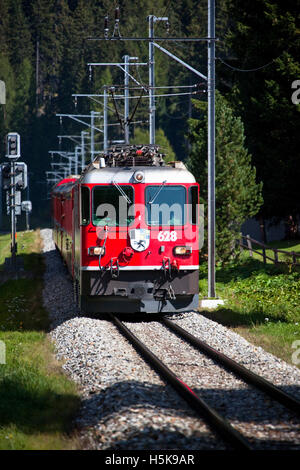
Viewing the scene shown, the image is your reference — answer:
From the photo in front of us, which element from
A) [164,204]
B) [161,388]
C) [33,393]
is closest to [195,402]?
[161,388]

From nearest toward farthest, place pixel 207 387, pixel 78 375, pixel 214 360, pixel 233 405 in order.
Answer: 1. pixel 233 405
2. pixel 207 387
3. pixel 78 375
4. pixel 214 360

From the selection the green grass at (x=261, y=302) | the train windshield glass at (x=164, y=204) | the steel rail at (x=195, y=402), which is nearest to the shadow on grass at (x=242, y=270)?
the green grass at (x=261, y=302)

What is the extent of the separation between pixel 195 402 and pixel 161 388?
102cm

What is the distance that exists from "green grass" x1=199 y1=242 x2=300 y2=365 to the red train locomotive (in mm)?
1548

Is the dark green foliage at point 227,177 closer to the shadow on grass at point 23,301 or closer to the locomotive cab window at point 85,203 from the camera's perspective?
the shadow on grass at point 23,301

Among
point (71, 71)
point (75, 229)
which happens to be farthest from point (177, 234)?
point (71, 71)

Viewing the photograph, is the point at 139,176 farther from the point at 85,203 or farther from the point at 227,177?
the point at 227,177

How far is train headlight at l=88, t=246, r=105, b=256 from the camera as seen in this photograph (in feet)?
47.6

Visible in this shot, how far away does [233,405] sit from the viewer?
8.94 m

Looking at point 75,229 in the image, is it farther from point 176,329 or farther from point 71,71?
point 71,71

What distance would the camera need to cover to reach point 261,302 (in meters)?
17.2

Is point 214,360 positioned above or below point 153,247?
below

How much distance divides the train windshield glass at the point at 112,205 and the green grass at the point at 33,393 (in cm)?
255
